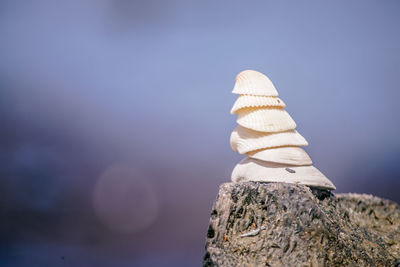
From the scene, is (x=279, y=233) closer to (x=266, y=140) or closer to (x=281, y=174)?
(x=281, y=174)

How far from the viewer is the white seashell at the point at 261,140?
277cm

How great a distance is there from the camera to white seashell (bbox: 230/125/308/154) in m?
2.77

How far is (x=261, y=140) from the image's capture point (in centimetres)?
281

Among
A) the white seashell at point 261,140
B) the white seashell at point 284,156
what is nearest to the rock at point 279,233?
the white seashell at point 284,156

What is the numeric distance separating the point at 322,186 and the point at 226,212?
0.77 metres

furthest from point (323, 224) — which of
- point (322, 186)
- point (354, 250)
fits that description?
point (322, 186)

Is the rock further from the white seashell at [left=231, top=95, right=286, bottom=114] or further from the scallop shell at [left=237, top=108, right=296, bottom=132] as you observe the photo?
the white seashell at [left=231, top=95, right=286, bottom=114]

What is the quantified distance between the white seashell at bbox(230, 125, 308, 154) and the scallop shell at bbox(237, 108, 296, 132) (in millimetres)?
60

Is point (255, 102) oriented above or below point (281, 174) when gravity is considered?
above

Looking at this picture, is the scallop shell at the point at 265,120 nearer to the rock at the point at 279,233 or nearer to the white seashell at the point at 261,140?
the white seashell at the point at 261,140

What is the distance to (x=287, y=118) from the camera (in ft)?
9.50

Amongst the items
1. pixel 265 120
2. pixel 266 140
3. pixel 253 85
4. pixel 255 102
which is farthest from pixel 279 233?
pixel 253 85

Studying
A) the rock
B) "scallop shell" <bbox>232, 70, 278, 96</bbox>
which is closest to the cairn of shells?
"scallop shell" <bbox>232, 70, 278, 96</bbox>

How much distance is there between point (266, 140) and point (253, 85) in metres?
0.43
